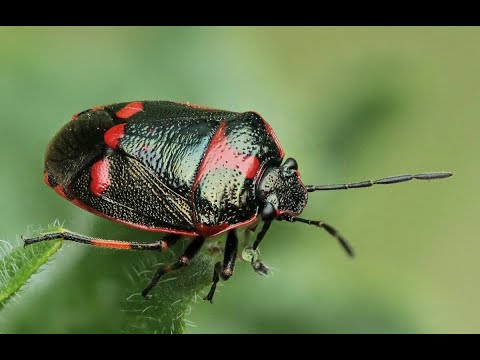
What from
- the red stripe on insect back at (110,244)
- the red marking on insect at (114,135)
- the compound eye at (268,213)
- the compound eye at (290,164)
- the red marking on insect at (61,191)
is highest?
the red marking on insect at (114,135)

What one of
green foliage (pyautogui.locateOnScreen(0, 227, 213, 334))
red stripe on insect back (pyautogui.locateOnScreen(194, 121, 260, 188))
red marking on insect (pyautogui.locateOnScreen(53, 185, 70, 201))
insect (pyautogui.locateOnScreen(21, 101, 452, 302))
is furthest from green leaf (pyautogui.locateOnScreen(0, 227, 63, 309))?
red stripe on insect back (pyautogui.locateOnScreen(194, 121, 260, 188))

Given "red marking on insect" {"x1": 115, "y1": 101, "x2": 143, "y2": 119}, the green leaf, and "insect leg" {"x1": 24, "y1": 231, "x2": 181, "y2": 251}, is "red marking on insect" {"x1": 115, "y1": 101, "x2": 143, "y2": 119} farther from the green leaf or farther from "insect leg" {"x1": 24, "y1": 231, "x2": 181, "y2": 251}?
the green leaf

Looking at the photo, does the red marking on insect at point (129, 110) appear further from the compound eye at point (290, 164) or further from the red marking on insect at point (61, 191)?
the compound eye at point (290, 164)

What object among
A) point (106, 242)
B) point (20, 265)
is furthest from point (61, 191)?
point (20, 265)

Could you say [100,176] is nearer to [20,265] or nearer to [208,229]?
[208,229]

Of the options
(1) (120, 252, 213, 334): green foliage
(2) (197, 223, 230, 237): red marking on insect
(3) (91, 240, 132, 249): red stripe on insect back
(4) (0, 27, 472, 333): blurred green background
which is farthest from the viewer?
(2) (197, 223, 230, 237): red marking on insect

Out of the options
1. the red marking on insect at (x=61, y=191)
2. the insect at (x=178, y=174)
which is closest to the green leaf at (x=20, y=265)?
the insect at (x=178, y=174)
